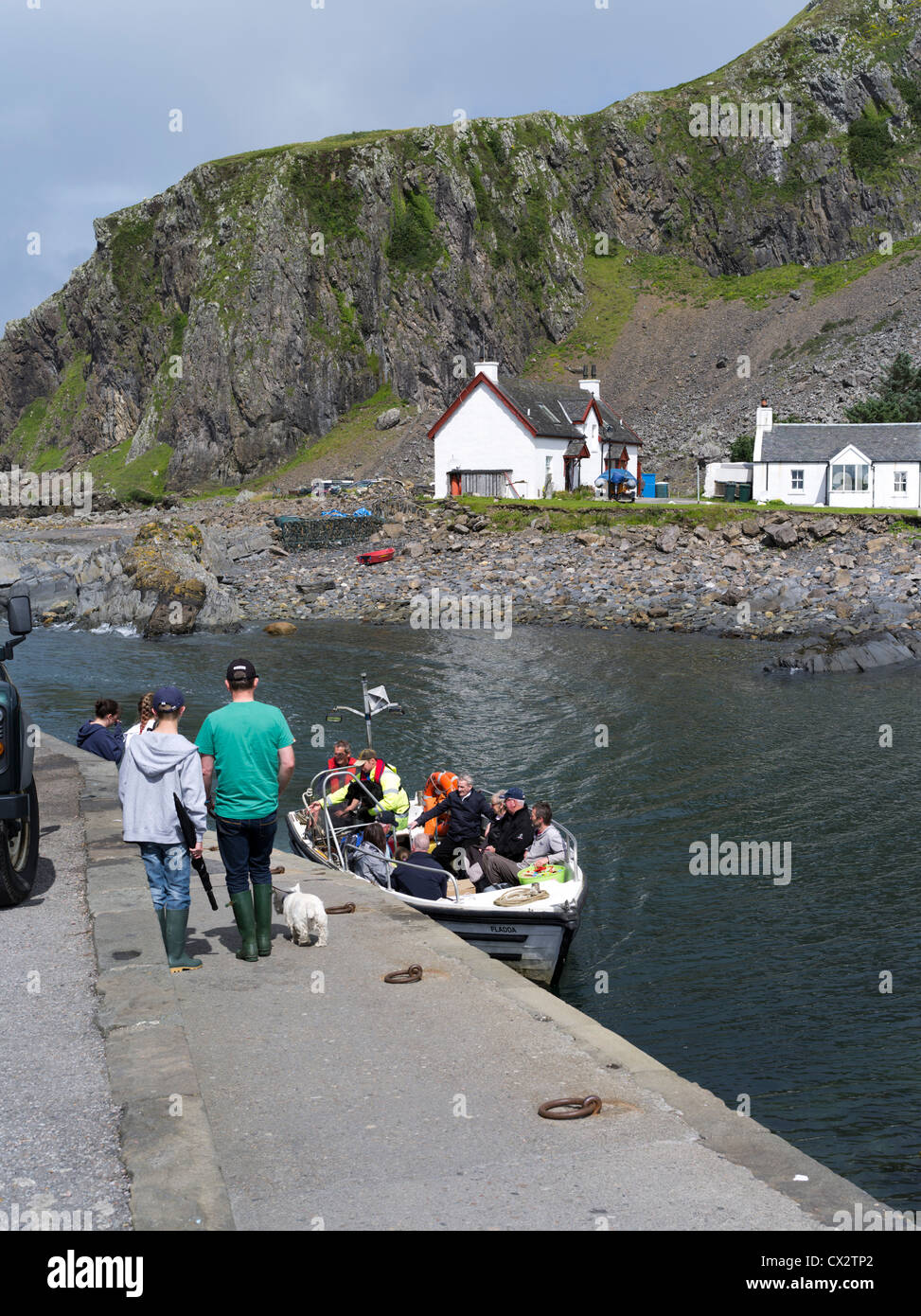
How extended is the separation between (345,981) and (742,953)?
285 inches

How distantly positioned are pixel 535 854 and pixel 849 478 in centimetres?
5299

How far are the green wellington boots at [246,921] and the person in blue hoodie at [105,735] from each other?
7564mm

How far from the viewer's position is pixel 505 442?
72.5m

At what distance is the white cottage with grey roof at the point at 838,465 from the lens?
61469 mm

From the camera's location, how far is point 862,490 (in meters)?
62.3

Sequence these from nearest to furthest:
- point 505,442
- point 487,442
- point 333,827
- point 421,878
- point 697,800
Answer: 1. point 421,878
2. point 333,827
3. point 697,800
4. point 505,442
5. point 487,442

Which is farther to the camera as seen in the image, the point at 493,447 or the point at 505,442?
the point at 493,447

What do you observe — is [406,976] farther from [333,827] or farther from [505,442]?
[505,442]

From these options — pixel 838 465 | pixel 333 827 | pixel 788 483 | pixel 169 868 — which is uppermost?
pixel 838 465

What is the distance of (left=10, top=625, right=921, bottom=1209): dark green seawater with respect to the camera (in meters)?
12.2

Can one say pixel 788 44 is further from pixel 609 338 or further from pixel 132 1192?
pixel 132 1192

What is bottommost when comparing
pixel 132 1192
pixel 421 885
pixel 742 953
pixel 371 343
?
pixel 742 953

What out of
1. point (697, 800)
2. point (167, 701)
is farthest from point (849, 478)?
point (167, 701)

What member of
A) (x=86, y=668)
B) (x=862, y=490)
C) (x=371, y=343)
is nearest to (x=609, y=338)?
(x=371, y=343)
